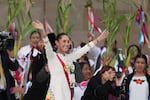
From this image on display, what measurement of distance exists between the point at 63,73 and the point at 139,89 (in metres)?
1.74

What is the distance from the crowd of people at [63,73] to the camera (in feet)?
29.6

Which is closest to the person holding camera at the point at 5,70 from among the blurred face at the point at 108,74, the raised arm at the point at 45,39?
→ the raised arm at the point at 45,39

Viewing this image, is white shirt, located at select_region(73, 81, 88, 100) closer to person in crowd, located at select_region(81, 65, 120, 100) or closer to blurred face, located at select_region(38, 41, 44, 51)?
person in crowd, located at select_region(81, 65, 120, 100)

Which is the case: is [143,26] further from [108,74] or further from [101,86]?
[101,86]

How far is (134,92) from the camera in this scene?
1038 cm

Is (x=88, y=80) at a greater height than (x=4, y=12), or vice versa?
(x=4, y=12)

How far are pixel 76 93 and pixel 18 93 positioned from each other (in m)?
0.85

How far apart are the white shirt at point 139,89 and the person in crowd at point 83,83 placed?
0.69 meters

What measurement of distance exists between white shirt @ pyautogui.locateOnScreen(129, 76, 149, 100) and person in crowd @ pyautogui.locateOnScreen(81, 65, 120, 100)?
2.10 feet

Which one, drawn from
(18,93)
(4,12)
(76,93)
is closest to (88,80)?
(76,93)

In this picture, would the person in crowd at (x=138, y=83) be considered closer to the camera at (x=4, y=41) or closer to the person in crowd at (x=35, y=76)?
the person in crowd at (x=35, y=76)

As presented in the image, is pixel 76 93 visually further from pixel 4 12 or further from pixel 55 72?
pixel 4 12

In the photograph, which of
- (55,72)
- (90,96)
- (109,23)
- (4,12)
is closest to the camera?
(55,72)

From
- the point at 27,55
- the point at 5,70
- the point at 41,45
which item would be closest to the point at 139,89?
the point at 41,45
